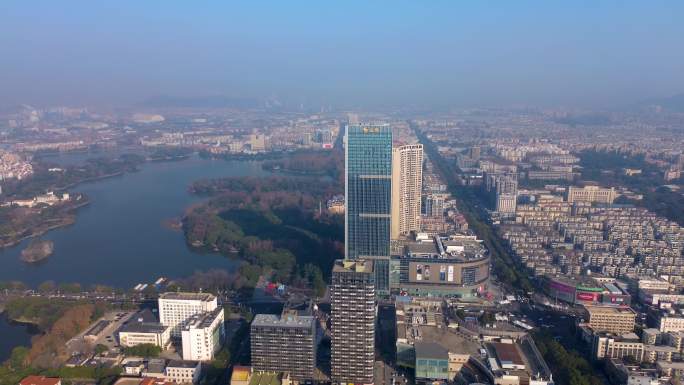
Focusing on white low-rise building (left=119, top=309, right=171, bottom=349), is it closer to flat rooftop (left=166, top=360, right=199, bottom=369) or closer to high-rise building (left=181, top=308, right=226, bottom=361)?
high-rise building (left=181, top=308, right=226, bottom=361)

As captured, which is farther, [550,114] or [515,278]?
[550,114]

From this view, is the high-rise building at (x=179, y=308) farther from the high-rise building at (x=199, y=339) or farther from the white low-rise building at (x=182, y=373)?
the white low-rise building at (x=182, y=373)

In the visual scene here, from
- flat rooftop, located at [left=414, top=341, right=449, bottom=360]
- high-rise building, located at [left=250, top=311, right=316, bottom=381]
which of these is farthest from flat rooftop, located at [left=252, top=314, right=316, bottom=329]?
flat rooftop, located at [left=414, top=341, right=449, bottom=360]

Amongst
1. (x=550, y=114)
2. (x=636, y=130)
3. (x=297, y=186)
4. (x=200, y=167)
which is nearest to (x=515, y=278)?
(x=297, y=186)

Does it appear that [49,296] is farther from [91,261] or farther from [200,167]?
[200,167]

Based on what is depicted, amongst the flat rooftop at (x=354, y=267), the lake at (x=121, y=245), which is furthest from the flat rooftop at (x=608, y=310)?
the lake at (x=121, y=245)

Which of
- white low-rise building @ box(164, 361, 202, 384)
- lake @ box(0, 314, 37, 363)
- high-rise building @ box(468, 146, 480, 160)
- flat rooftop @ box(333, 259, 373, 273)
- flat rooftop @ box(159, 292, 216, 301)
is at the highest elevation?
flat rooftop @ box(333, 259, 373, 273)
